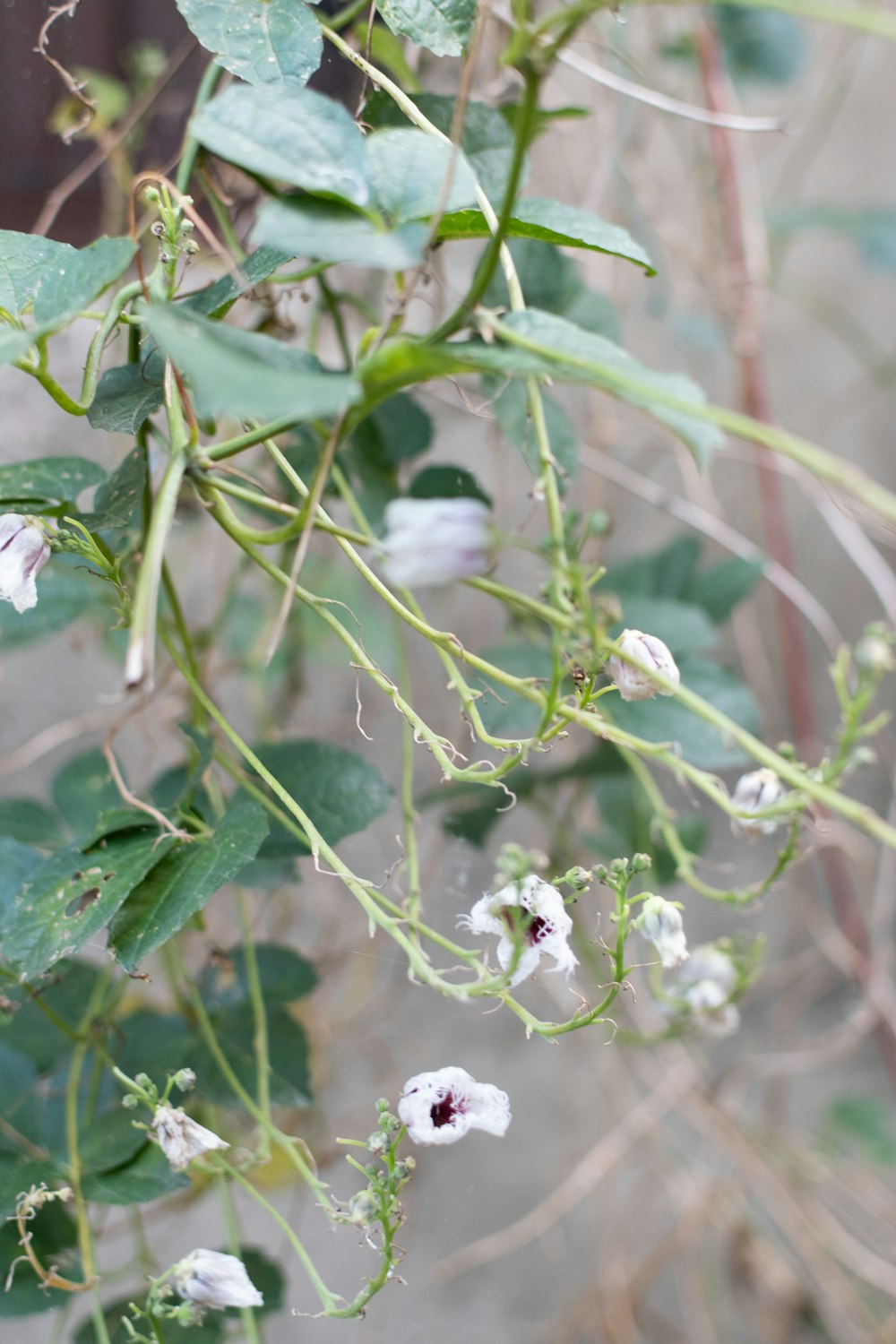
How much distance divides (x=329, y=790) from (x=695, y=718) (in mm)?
251

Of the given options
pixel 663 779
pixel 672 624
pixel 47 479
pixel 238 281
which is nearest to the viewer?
pixel 238 281

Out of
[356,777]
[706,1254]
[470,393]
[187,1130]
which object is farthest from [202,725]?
[706,1254]

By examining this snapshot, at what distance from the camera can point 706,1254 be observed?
116cm

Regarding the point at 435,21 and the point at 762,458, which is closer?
the point at 435,21

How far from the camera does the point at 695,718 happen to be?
2.11 ft

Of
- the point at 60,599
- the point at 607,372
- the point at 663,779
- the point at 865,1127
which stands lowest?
the point at 865,1127

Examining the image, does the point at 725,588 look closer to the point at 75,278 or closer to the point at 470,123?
the point at 470,123

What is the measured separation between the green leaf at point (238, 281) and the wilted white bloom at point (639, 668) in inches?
7.7

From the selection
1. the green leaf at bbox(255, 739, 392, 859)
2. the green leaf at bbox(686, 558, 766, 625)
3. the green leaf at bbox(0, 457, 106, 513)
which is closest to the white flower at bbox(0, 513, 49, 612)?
the green leaf at bbox(0, 457, 106, 513)

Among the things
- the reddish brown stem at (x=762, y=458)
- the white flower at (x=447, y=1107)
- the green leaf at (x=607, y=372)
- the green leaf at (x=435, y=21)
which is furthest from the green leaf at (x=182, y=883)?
the reddish brown stem at (x=762, y=458)

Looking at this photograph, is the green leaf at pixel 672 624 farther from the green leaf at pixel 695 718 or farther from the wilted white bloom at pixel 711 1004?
the wilted white bloom at pixel 711 1004

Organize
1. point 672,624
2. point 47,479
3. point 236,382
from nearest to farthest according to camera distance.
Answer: point 236,382
point 47,479
point 672,624

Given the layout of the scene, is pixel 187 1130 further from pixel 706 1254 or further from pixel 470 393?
pixel 706 1254

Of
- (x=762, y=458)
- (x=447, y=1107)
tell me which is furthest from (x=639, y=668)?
(x=762, y=458)
